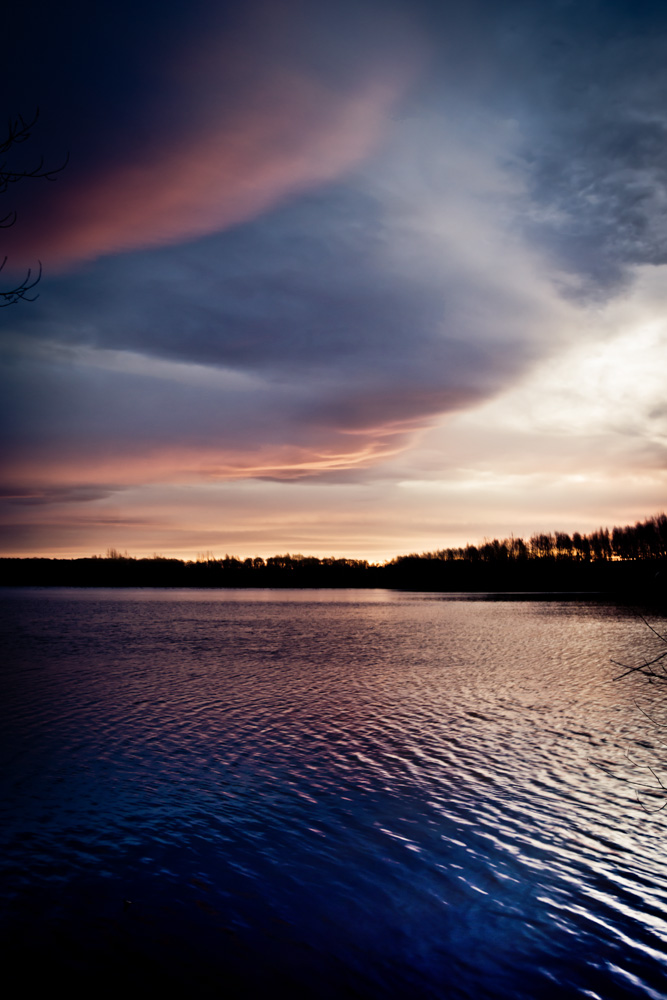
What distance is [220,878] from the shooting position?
29.9ft

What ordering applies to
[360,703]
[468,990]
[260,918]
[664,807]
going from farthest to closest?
1. [360,703]
2. [664,807]
3. [260,918]
4. [468,990]

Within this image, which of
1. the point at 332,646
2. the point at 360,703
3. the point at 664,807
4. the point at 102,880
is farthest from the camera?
the point at 332,646

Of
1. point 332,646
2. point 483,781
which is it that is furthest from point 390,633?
point 483,781

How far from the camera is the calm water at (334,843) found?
7133 mm

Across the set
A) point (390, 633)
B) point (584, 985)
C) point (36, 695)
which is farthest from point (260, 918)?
point (390, 633)

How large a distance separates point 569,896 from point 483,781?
15.9 feet

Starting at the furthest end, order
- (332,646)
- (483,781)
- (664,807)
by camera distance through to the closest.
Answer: (332,646), (483,781), (664,807)

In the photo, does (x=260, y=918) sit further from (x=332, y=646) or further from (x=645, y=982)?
(x=332, y=646)

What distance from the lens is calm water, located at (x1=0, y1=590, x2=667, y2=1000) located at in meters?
7.13

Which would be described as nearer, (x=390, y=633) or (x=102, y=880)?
(x=102, y=880)

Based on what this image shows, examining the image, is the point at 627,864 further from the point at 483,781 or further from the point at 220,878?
the point at 220,878

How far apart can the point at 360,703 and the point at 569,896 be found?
13.2 meters

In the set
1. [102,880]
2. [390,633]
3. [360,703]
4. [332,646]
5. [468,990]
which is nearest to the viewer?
[468,990]

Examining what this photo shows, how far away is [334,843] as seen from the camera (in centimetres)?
1028
